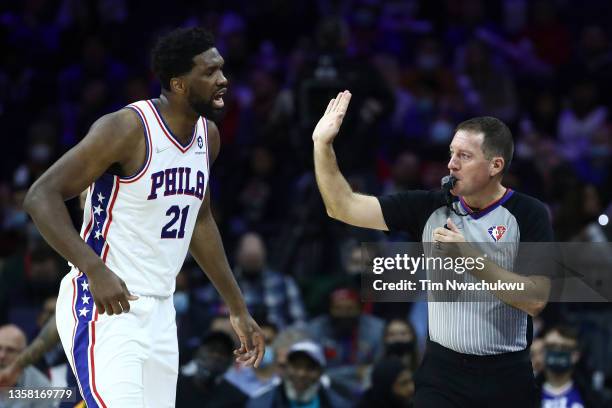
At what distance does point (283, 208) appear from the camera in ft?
36.3

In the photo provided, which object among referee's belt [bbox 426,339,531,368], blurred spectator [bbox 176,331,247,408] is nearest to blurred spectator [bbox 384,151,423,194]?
blurred spectator [bbox 176,331,247,408]

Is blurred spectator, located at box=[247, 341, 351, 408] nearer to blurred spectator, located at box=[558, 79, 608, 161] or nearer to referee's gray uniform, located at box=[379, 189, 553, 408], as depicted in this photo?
referee's gray uniform, located at box=[379, 189, 553, 408]

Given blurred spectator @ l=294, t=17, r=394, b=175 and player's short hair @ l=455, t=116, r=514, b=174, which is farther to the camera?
blurred spectator @ l=294, t=17, r=394, b=175

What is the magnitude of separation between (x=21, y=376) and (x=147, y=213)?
8.19 feet

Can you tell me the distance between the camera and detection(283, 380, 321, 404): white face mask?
26.6 feet

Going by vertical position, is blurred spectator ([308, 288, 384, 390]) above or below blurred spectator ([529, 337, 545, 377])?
above

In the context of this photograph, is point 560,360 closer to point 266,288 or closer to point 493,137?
point 266,288

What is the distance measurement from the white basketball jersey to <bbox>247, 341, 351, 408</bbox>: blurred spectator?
10.3ft

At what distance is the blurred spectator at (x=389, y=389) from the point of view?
7.70 meters

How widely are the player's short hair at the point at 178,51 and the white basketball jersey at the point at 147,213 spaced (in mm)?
214

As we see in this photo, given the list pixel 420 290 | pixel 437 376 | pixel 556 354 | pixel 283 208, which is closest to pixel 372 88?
pixel 283 208

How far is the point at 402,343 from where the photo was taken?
8250 millimetres

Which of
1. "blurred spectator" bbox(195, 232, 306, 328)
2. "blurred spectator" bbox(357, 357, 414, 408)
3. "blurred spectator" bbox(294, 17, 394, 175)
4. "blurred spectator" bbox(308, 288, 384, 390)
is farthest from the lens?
"blurred spectator" bbox(195, 232, 306, 328)

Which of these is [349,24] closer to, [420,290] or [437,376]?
[420,290]
